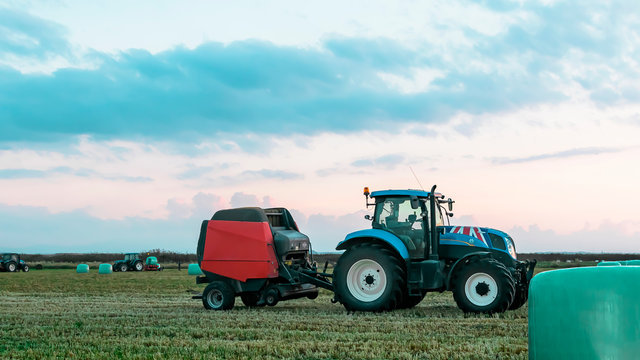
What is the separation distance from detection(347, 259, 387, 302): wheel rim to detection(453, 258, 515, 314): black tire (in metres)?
1.52

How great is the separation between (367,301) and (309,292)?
2.25 meters

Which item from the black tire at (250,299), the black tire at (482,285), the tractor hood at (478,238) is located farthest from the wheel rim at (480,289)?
the black tire at (250,299)

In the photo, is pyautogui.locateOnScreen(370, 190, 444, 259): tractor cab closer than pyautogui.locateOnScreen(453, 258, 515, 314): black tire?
No

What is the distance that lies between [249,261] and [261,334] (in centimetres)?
494

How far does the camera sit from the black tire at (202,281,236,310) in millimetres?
14938

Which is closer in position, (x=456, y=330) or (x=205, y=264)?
(x=456, y=330)

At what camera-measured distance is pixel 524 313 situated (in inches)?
512

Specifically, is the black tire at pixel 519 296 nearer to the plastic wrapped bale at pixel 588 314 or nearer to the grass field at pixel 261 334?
the grass field at pixel 261 334

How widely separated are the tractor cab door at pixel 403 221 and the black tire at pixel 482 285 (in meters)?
1.05

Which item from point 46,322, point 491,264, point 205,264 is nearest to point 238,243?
point 205,264

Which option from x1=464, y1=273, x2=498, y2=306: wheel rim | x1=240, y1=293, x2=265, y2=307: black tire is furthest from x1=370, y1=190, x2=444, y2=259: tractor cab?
x1=240, y1=293, x2=265, y2=307: black tire

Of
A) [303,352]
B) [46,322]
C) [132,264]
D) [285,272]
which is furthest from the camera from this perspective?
[132,264]

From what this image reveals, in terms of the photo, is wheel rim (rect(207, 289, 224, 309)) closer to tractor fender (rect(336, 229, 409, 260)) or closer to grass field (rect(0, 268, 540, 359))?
grass field (rect(0, 268, 540, 359))

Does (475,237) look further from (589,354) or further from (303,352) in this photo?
(589,354)
